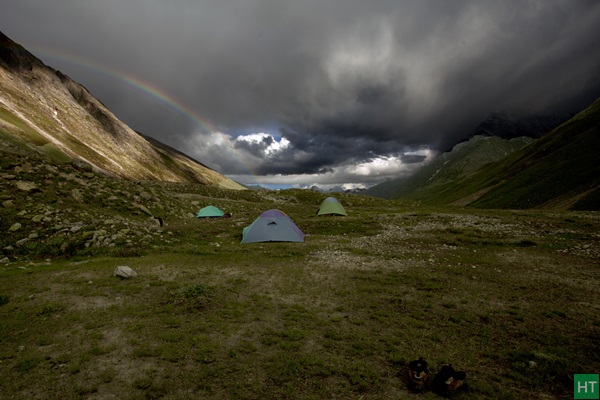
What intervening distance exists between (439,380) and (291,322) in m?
5.25

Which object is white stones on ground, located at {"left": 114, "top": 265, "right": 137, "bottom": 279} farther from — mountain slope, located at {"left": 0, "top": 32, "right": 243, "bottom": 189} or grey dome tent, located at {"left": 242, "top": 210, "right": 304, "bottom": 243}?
mountain slope, located at {"left": 0, "top": 32, "right": 243, "bottom": 189}

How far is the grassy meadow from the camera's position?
286 inches

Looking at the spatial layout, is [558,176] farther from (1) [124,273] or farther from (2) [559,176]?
(1) [124,273]

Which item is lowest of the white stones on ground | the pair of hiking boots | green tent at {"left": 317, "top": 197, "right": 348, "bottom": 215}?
the pair of hiking boots

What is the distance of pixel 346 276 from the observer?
1577 cm

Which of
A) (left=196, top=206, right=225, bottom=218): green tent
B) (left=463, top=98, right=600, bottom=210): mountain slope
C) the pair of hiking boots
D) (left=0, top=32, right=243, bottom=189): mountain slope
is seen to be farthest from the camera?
(left=0, top=32, right=243, bottom=189): mountain slope

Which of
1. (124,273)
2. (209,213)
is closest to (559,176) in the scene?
(209,213)

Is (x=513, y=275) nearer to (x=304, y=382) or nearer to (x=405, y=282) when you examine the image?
(x=405, y=282)

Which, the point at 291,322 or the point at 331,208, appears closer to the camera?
the point at 291,322

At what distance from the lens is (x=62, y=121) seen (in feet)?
451

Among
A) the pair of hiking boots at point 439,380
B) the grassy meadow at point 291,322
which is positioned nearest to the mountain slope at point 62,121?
the grassy meadow at point 291,322

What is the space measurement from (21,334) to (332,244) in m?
18.9

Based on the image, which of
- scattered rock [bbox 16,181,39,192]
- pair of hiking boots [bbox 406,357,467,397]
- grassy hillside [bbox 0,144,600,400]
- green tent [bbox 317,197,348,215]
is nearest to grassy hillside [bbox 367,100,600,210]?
green tent [bbox 317,197,348,215]

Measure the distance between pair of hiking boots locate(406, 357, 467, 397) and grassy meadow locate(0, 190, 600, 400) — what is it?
0.26m
